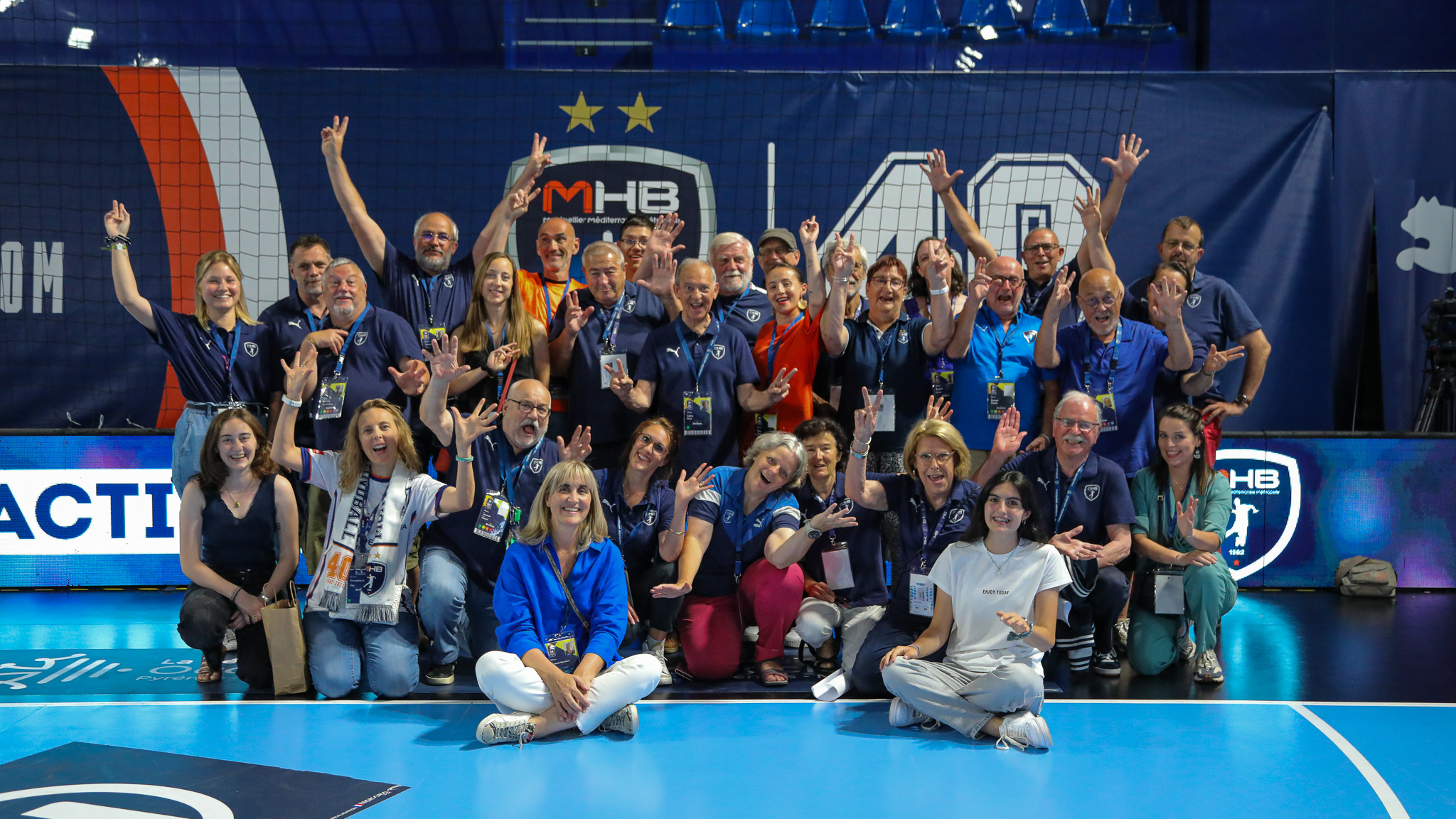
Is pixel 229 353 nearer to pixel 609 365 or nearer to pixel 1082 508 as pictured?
pixel 609 365

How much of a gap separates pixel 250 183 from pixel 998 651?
21.1 ft

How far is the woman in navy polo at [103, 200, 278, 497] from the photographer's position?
5.34 m

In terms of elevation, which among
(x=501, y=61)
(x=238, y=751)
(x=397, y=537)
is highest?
(x=501, y=61)

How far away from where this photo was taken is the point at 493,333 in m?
5.25

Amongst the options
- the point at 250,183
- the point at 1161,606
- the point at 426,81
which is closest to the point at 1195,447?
the point at 1161,606

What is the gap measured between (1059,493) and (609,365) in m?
2.13

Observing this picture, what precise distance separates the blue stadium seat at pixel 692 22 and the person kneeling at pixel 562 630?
592cm

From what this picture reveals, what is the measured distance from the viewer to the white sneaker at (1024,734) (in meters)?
4.01

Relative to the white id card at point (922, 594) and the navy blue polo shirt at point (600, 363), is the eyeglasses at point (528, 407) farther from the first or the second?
the white id card at point (922, 594)

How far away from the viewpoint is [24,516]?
22.6 feet

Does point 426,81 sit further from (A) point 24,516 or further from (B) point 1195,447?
(B) point 1195,447

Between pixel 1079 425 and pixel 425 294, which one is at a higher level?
pixel 425 294

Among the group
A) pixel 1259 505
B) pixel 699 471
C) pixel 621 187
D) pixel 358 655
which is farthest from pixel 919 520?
pixel 621 187

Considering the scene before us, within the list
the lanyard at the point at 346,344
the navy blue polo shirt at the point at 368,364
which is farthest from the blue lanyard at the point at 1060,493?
the lanyard at the point at 346,344
